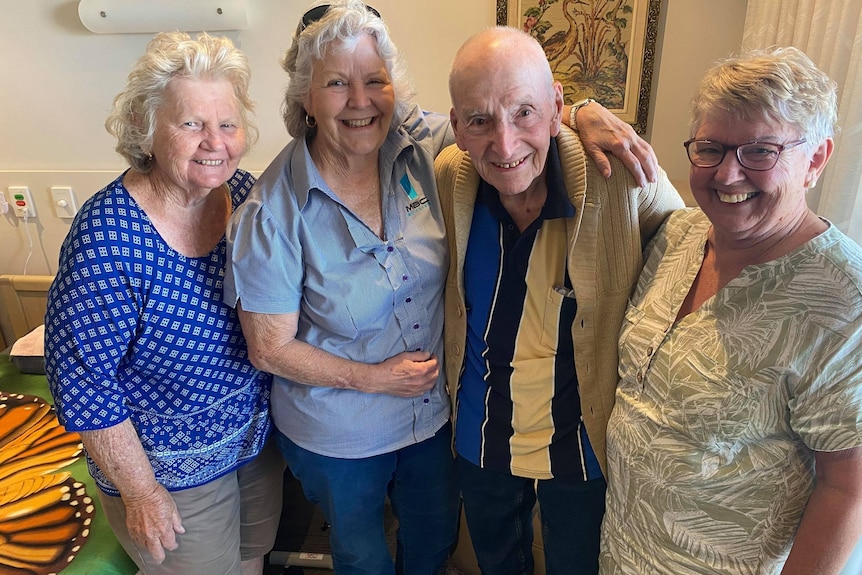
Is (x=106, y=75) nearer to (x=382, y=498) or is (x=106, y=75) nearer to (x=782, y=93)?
(x=382, y=498)

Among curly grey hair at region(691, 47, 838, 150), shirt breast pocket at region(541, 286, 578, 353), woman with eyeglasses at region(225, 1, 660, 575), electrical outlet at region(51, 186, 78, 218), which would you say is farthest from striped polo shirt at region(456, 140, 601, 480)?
electrical outlet at region(51, 186, 78, 218)

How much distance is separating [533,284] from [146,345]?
2.59 feet

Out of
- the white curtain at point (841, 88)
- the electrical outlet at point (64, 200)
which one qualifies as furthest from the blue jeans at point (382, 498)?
the electrical outlet at point (64, 200)

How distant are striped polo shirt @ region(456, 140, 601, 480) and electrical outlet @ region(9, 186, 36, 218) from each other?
86.0 inches

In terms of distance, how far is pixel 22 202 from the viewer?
2.51 m

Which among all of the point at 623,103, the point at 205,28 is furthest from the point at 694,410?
the point at 205,28

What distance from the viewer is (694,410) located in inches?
37.0

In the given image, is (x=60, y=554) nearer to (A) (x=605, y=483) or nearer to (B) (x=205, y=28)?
(A) (x=605, y=483)

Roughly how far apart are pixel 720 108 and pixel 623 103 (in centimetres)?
129

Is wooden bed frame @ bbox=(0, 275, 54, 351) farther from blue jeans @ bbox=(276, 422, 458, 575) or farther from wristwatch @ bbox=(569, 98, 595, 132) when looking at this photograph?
wristwatch @ bbox=(569, 98, 595, 132)

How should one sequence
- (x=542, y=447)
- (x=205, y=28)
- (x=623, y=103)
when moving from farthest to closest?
(x=205, y=28)
(x=623, y=103)
(x=542, y=447)

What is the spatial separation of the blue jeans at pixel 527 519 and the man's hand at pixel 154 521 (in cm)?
67

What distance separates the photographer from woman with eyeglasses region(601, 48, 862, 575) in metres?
0.81

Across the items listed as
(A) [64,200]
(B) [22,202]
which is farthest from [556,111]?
(B) [22,202]
